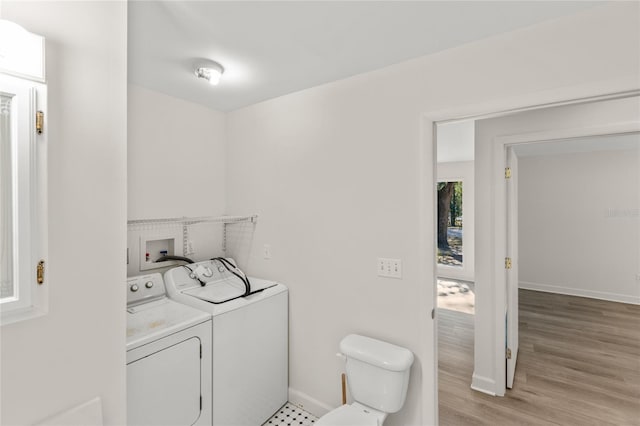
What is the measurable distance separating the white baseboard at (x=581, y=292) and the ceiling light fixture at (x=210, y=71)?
6.08m

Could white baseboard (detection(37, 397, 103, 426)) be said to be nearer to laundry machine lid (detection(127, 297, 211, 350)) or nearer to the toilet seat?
laundry machine lid (detection(127, 297, 211, 350))

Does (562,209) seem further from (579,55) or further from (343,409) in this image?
(343,409)

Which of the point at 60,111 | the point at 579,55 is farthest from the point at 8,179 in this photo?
the point at 579,55

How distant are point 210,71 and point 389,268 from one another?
161 cm

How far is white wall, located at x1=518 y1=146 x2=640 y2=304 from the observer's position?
14.8ft

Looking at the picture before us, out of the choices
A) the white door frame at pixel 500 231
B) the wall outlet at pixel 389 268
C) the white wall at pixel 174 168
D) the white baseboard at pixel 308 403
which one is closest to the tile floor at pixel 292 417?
the white baseboard at pixel 308 403

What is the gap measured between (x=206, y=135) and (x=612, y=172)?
597 centimetres

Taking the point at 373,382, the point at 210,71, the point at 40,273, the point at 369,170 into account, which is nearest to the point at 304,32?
the point at 210,71

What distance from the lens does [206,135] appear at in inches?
99.0

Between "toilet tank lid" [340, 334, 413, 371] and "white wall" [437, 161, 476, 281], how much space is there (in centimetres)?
501

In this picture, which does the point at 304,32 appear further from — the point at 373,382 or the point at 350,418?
the point at 350,418

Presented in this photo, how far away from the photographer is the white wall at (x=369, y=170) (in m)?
1.30

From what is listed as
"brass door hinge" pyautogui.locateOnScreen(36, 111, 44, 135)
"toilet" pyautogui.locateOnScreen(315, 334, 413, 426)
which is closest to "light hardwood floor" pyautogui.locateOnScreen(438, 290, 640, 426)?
"toilet" pyautogui.locateOnScreen(315, 334, 413, 426)

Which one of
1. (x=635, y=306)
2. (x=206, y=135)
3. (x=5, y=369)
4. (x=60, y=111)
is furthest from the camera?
(x=635, y=306)
